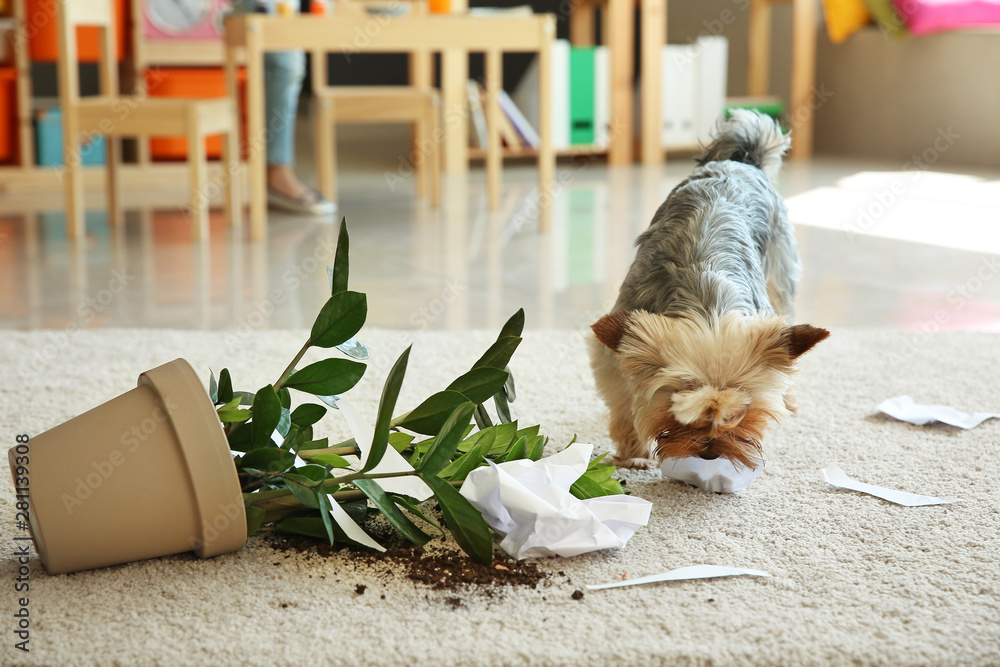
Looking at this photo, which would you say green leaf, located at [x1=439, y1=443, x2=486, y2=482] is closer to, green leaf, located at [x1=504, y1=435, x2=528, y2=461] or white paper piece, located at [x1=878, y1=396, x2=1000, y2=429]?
green leaf, located at [x1=504, y1=435, x2=528, y2=461]

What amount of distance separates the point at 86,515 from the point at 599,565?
64 centimetres

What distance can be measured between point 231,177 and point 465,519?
2.98 metres

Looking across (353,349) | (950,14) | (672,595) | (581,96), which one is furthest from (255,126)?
(950,14)

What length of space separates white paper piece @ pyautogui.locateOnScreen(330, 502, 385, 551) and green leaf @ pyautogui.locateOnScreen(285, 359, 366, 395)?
163 mm

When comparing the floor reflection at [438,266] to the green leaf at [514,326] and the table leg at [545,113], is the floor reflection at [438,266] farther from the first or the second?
the green leaf at [514,326]

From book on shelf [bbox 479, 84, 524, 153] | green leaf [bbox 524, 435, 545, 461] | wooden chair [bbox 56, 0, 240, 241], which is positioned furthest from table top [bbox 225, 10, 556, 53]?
green leaf [bbox 524, 435, 545, 461]

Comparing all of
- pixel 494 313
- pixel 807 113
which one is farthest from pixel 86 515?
pixel 807 113

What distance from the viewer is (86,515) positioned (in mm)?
1204

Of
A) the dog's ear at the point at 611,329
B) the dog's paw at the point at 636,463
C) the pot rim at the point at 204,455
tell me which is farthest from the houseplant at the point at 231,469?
the dog's paw at the point at 636,463

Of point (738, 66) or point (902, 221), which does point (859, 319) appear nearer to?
point (902, 221)

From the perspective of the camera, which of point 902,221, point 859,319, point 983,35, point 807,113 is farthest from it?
point 807,113

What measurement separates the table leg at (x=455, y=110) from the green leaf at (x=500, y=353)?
419cm

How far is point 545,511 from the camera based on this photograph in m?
1.30

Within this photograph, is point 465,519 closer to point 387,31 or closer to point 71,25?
A: point 387,31
